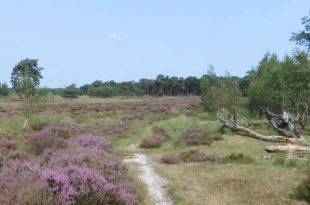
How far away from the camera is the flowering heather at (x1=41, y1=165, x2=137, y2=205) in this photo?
7.73 metres

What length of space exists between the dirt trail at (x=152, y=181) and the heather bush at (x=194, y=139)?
537 cm

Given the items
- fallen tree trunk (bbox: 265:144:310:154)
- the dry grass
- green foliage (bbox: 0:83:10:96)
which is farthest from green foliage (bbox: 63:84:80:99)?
the dry grass

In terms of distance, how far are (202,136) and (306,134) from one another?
10.5 m

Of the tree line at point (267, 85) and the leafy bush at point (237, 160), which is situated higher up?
the tree line at point (267, 85)

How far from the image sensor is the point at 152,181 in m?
14.1

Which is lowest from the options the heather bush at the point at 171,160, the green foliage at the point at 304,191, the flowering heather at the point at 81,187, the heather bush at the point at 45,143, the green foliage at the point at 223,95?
the heather bush at the point at 171,160

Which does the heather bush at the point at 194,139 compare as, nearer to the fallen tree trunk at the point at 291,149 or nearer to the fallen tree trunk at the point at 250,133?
the fallen tree trunk at the point at 250,133

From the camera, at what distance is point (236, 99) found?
132 ft

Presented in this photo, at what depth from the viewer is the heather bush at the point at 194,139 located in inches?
1006

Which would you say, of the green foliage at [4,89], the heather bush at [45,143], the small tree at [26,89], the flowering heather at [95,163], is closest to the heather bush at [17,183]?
the flowering heather at [95,163]

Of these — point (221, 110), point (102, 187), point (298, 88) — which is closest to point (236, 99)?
point (221, 110)

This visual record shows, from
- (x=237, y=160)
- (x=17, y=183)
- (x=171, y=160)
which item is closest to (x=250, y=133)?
(x=237, y=160)

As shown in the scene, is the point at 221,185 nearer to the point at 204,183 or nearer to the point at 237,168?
the point at 204,183

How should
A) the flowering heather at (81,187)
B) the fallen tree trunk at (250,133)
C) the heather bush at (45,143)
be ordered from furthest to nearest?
the fallen tree trunk at (250,133), the heather bush at (45,143), the flowering heather at (81,187)
